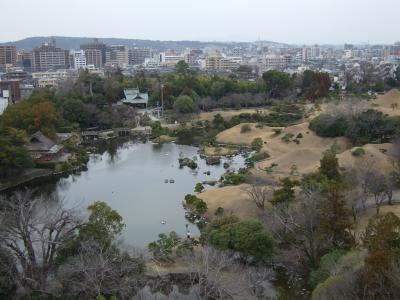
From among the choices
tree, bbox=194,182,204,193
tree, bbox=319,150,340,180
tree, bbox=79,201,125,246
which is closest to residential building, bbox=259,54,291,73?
tree, bbox=194,182,204,193

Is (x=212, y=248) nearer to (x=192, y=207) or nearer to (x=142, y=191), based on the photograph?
(x=192, y=207)

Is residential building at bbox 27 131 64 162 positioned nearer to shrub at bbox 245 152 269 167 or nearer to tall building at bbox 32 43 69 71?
shrub at bbox 245 152 269 167

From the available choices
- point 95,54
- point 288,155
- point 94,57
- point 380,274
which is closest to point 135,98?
point 288,155

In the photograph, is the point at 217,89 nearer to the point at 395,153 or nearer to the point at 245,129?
the point at 245,129

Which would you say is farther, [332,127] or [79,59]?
[79,59]

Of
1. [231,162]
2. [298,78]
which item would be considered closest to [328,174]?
[231,162]
